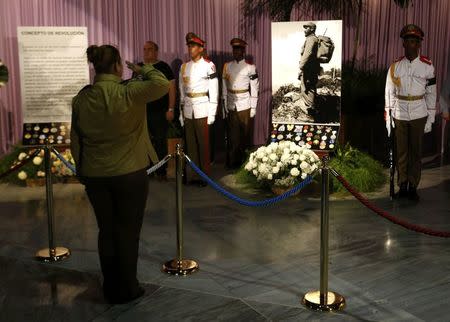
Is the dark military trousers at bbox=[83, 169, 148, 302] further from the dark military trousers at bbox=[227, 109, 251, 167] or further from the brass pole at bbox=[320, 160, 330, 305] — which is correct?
the dark military trousers at bbox=[227, 109, 251, 167]

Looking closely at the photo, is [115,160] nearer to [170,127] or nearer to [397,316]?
[397,316]

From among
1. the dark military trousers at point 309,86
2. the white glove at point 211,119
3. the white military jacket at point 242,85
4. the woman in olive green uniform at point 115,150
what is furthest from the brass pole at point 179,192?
the white military jacket at point 242,85

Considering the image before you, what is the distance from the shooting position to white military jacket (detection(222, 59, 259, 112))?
7793mm

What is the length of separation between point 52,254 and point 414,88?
3.55 meters

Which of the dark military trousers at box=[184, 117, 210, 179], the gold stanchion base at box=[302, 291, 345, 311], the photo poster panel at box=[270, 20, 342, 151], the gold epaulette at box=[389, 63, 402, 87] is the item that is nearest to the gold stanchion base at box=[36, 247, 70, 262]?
the gold stanchion base at box=[302, 291, 345, 311]

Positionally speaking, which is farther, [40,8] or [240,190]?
[40,8]

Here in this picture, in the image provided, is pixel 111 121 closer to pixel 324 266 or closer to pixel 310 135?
pixel 324 266

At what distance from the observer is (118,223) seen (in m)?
3.50

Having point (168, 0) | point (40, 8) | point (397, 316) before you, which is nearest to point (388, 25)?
point (168, 0)

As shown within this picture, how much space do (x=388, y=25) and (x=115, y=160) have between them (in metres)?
6.69

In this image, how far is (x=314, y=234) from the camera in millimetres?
4941

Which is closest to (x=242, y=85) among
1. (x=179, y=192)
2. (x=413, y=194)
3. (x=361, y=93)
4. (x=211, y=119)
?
(x=211, y=119)

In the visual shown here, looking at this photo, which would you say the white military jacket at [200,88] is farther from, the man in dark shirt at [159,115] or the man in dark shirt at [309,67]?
the man in dark shirt at [309,67]

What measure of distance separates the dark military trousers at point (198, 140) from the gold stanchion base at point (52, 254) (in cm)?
259
